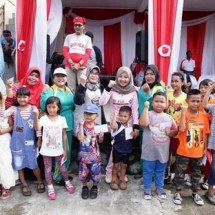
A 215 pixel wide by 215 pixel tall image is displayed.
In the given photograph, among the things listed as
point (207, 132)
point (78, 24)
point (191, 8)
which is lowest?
point (207, 132)

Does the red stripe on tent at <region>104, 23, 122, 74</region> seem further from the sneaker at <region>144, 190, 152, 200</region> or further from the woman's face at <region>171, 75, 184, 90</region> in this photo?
the sneaker at <region>144, 190, 152, 200</region>

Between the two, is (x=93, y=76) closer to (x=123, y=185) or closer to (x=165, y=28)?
(x=123, y=185)

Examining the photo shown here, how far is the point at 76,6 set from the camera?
7738 mm

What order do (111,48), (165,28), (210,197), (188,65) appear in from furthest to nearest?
1. (111,48)
2. (188,65)
3. (165,28)
4. (210,197)

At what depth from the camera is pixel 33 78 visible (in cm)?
284

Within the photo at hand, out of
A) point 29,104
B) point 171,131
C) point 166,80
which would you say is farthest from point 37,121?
point 166,80

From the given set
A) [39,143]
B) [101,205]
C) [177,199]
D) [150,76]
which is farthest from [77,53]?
[177,199]

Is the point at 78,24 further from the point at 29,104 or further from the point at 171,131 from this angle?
the point at 171,131

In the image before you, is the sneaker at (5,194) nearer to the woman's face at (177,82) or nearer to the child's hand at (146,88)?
the child's hand at (146,88)

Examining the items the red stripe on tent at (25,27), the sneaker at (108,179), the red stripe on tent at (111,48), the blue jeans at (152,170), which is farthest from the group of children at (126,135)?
the red stripe on tent at (111,48)

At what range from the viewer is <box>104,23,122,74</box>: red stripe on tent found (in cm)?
838

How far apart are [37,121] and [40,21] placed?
7.13 feet

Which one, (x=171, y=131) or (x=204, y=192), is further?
(x=204, y=192)

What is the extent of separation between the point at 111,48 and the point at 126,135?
6.17 meters
